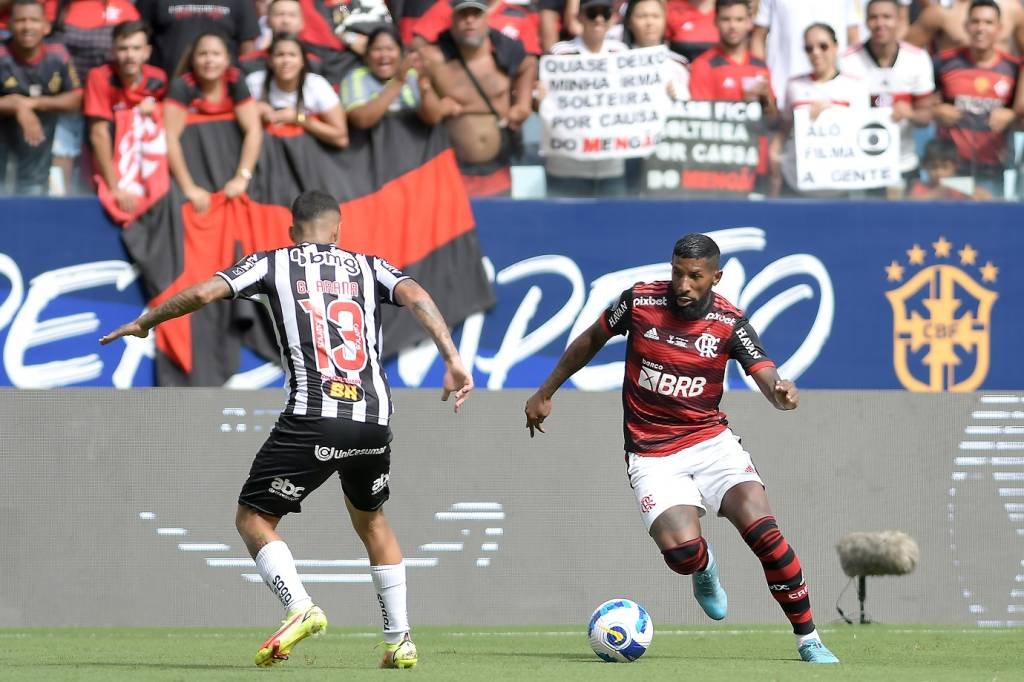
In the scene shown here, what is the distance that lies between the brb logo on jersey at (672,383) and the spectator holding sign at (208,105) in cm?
494

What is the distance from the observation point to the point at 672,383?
814cm

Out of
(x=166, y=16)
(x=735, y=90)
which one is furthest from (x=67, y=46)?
(x=735, y=90)

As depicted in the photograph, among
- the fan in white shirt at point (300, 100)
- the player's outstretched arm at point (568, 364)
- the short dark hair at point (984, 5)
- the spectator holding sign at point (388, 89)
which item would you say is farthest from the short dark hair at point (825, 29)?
the player's outstretched arm at point (568, 364)

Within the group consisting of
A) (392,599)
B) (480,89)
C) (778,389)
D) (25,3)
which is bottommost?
(392,599)

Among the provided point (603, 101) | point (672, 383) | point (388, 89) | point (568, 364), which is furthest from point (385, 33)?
point (672, 383)

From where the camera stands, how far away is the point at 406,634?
7219 mm

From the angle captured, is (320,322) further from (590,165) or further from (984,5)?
(984,5)

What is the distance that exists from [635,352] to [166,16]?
5751 millimetres

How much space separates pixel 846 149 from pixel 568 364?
5.17 metres

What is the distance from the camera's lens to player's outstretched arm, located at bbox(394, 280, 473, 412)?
22.8 ft

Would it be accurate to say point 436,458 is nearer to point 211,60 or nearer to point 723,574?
point 723,574

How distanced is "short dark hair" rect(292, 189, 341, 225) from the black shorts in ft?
2.99

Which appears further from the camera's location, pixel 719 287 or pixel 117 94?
pixel 719 287

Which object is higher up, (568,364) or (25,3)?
(25,3)
